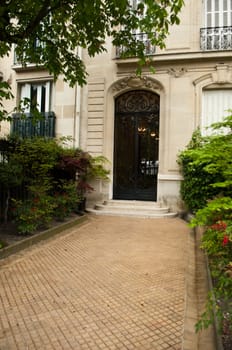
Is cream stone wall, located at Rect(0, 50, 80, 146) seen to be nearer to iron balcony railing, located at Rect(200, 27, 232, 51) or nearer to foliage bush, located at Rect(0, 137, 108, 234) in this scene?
foliage bush, located at Rect(0, 137, 108, 234)

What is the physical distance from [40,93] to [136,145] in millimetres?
5354

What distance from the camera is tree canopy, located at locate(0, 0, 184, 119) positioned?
13.3 ft

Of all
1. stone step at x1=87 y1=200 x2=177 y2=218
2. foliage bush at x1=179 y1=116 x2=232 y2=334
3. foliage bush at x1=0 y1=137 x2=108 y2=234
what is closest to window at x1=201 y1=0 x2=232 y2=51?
stone step at x1=87 y1=200 x2=177 y2=218

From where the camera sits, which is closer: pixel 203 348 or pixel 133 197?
pixel 203 348

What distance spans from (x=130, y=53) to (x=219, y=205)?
13.7 feet

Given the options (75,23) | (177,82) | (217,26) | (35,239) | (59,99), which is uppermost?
(217,26)

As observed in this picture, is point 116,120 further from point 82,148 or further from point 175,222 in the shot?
point 175,222

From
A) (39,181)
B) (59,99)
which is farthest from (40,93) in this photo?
(39,181)

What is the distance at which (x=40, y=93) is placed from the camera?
11.8 metres

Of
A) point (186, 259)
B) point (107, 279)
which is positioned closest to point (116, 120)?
point (186, 259)

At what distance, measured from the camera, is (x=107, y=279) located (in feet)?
11.5

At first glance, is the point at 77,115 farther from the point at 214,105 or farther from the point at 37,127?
the point at 214,105

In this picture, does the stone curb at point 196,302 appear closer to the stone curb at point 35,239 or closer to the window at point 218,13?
the stone curb at point 35,239

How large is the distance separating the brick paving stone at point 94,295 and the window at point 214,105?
5.84 m
